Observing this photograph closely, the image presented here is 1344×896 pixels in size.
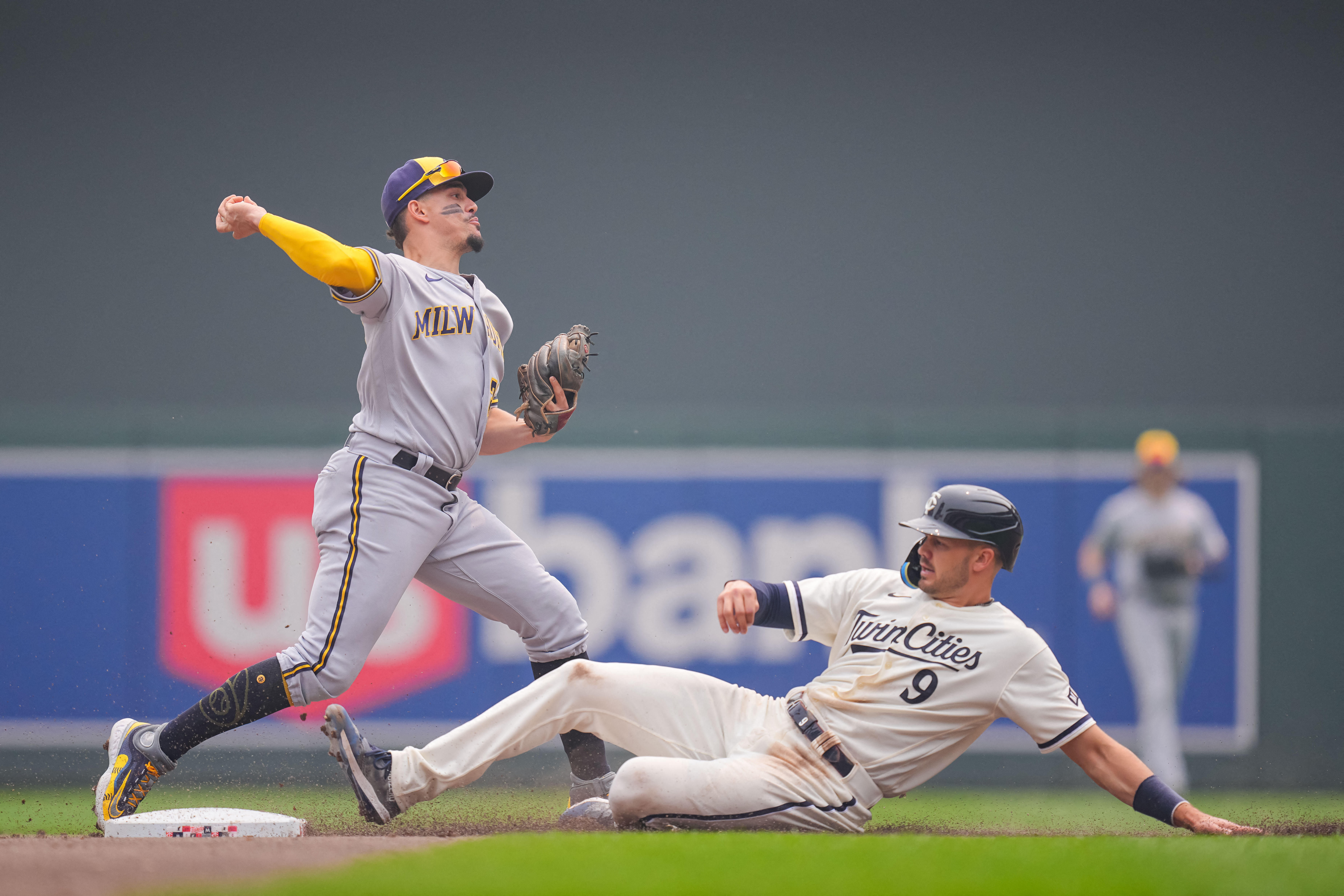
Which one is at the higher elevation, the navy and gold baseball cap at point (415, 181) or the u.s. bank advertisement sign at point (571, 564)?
the navy and gold baseball cap at point (415, 181)

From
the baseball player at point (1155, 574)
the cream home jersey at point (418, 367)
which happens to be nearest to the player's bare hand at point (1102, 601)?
the baseball player at point (1155, 574)

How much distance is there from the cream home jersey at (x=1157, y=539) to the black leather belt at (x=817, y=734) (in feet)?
10.2

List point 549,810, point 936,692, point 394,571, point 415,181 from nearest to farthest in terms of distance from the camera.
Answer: point 936,692
point 394,571
point 415,181
point 549,810

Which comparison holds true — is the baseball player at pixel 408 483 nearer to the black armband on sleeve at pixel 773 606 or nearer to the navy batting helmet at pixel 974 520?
the black armband on sleeve at pixel 773 606

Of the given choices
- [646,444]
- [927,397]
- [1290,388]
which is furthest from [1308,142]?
[646,444]

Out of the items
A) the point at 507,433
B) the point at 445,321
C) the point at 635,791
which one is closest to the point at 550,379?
the point at 507,433

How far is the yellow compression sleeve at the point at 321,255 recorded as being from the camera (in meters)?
2.88

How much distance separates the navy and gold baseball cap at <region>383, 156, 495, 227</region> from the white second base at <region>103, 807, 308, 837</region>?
61.4 inches

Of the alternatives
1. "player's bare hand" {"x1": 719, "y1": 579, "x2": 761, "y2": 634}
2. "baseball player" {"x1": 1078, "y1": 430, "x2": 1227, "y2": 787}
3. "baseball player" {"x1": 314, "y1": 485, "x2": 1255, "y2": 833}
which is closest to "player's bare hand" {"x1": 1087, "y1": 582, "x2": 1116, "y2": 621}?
"baseball player" {"x1": 1078, "y1": 430, "x2": 1227, "y2": 787}

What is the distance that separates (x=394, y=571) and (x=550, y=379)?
74 centimetres

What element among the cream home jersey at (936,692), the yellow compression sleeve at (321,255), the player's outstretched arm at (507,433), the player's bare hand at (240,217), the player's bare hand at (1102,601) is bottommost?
the player's bare hand at (1102,601)

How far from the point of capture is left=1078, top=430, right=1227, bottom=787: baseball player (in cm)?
521

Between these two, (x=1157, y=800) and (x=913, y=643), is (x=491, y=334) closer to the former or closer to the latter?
(x=913, y=643)

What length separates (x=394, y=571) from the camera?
2.94m
